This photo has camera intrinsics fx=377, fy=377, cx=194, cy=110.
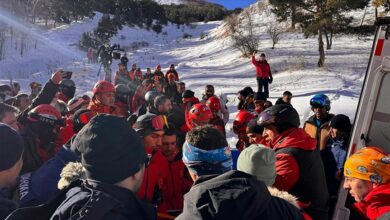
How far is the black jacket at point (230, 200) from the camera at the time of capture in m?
1.55

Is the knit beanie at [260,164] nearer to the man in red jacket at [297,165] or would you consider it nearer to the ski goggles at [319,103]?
the man in red jacket at [297,165]

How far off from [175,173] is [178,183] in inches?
3.9

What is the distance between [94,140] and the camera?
1905 millimetres

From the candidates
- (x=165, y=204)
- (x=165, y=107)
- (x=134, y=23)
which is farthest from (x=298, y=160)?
(x=134, y=23)

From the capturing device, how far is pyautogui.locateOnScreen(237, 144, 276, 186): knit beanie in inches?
97.0

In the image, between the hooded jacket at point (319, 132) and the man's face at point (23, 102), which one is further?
the man's face at point (23, 102)

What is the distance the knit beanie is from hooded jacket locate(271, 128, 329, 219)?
47 cm

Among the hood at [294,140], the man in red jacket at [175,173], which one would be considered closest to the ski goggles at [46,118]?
the man in red jacket at [175,173]

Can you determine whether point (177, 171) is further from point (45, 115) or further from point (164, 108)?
point (164, 108)

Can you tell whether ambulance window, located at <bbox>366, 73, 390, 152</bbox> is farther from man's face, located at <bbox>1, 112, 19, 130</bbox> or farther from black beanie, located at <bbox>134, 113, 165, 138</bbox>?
man's face, located at <bbox>1, 112, 19, 130</bbox>

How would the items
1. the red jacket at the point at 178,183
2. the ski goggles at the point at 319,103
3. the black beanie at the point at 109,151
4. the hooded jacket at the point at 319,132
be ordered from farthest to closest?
the ski goggles at the point at 319,103
the hooded jacket at the point at 319,132
the red jacket at the point at 178,183
the black beanie at the point at 109,151

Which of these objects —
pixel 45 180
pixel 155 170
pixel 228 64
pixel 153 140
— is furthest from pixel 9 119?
pixel 228 64

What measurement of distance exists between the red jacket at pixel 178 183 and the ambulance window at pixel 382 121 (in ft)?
6.20

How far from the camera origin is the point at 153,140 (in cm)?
362
